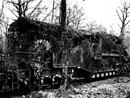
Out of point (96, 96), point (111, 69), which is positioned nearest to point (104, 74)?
point (111, 69)

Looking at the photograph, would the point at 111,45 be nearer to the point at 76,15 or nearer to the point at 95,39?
the point at 95,39

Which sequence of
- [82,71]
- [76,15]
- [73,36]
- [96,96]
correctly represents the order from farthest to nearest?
1. [76,15]
2. [82,71]
3. [73,36]
4. [96,96]

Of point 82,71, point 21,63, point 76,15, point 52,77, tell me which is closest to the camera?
point 21,63

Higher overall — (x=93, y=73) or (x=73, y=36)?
(x=73, y=36)

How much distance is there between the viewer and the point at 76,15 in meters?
43.9

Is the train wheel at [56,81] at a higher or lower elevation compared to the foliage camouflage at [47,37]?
lower

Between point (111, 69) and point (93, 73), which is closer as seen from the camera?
point (93, 73)

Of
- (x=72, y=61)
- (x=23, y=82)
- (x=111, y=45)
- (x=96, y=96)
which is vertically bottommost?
(x=96, y=96)

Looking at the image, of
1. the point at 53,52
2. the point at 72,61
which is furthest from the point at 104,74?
the point at 53,52

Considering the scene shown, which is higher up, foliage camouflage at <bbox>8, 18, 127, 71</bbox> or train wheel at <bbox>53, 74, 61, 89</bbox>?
foliage camouflage at <bbox>8, 18, 127, 71</bbox>

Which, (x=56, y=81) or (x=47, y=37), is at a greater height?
(x=47, y=37)

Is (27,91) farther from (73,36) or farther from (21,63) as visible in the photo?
(73,36)

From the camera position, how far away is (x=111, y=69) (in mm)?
16047

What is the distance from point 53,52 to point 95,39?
205 inches
